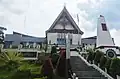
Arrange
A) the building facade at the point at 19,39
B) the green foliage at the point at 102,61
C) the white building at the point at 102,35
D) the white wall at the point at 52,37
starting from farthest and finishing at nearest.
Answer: the building facade at the point at 19,39 < the white wall at the point at 52,37 < the white building at the point at 102,35 < the green foliage at the point at 102,61

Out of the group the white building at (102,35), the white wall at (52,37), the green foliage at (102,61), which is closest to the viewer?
the green foliage at (102,61)

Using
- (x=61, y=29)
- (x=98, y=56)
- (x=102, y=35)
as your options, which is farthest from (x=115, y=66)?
(x=61, y=29)

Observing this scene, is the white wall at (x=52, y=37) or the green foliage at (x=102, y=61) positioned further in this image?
the white wall at (x=52, y=37)

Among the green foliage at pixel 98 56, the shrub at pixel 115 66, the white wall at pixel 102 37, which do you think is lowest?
the shrub at pixel 115 66

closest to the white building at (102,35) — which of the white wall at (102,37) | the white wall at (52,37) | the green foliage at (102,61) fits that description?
the white wall at (102,37)

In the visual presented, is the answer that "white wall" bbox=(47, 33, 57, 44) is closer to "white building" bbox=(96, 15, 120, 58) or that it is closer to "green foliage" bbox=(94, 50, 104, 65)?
"white building" bbox=(96, 15, 120, 58)

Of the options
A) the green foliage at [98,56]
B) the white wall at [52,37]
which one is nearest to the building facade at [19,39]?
the white wall at [52,37]

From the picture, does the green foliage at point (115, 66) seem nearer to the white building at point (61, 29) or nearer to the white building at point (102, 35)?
the white building at point (102, 35)

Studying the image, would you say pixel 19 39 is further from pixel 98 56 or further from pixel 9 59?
pixel 98 56

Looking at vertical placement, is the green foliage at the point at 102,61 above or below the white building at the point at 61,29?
below

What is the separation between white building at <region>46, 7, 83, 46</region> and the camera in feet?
150

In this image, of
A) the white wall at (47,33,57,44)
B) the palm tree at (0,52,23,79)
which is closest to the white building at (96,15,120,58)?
the white wall at (47,33,57,44)

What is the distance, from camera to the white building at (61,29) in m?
45.8

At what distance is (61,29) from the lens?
46.2 m
